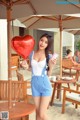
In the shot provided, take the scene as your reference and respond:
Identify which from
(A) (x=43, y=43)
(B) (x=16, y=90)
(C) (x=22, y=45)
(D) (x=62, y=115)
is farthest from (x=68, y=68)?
(C) (x=22, y=45)

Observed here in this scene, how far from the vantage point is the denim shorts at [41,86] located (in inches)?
125

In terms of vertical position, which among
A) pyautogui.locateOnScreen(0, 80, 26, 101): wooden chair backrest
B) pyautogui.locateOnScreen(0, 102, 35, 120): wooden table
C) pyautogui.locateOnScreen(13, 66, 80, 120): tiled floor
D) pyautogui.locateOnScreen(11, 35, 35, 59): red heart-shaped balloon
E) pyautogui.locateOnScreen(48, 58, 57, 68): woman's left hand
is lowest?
pyautogui.locateOnScreen(13, 66, 80, 120): tiled floor

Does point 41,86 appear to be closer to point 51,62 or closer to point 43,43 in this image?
point 51,62

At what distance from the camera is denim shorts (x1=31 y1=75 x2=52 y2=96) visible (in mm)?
3178

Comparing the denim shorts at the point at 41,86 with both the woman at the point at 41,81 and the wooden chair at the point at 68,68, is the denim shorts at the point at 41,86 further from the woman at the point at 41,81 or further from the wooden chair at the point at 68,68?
the wooden chair at the point at 68,68

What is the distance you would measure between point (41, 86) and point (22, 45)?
582mm

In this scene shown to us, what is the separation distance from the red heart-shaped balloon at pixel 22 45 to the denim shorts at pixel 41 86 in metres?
0.34

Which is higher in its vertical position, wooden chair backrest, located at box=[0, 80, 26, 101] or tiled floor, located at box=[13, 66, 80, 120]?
wooden chair backrest, located at box=[0, 80, 26, 101]

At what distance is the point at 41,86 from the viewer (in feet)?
10.4

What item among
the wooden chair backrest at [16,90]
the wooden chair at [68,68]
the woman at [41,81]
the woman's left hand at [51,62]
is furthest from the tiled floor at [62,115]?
the wooden chair at [68,68]

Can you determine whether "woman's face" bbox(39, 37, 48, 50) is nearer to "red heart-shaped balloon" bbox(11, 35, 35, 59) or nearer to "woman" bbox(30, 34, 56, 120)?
"woman" bbox(30, 34, 56, 120)

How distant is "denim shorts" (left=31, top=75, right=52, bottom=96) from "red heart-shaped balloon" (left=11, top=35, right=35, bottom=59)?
1.10ft

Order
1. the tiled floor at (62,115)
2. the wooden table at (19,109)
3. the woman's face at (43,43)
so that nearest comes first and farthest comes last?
1. the wooden table at (19,109)
2. the woman's face at (43,43)
3. the tiled floor at (62,115)

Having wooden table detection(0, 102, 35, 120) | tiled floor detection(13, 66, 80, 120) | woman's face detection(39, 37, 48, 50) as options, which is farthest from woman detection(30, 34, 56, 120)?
tiled floor detection(13, 66, 80, 120)
